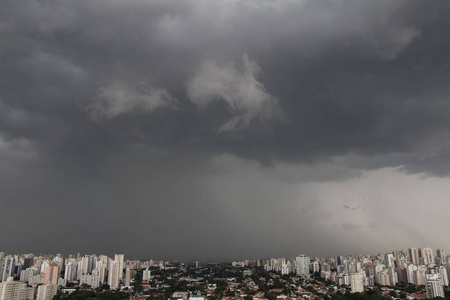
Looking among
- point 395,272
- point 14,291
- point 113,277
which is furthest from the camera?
point 395,272

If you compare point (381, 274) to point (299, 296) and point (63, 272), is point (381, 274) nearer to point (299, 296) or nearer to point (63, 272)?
point (299, 296)

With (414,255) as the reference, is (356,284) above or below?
below

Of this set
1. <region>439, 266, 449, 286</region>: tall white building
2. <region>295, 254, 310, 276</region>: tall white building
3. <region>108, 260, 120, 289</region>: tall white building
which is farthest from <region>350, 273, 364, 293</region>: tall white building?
<region>108, 260, 120, 289</region>: tall white building

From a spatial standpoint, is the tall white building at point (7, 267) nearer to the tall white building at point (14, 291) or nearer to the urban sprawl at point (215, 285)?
the urban sprawl at point (215, 285)

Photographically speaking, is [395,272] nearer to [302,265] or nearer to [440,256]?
[440,256]

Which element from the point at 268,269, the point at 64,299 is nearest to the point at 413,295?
the point at 64,299

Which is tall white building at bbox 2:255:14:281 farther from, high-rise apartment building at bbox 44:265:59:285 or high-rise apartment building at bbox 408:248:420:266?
high-rise apartment building at bbox 408:248:420:266

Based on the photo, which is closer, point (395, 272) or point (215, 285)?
point (395, 272)

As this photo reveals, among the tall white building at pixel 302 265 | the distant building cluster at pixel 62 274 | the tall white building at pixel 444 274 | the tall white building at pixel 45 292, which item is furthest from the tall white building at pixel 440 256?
the tall white building at pixel 45 292

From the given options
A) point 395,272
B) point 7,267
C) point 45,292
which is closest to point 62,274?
point 7,267

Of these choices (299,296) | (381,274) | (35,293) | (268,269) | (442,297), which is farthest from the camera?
(268,269)

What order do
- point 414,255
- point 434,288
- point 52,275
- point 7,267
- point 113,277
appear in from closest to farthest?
point 434,288 → point 52,275 → point 7,267 → point 113,277 → point 414,255
